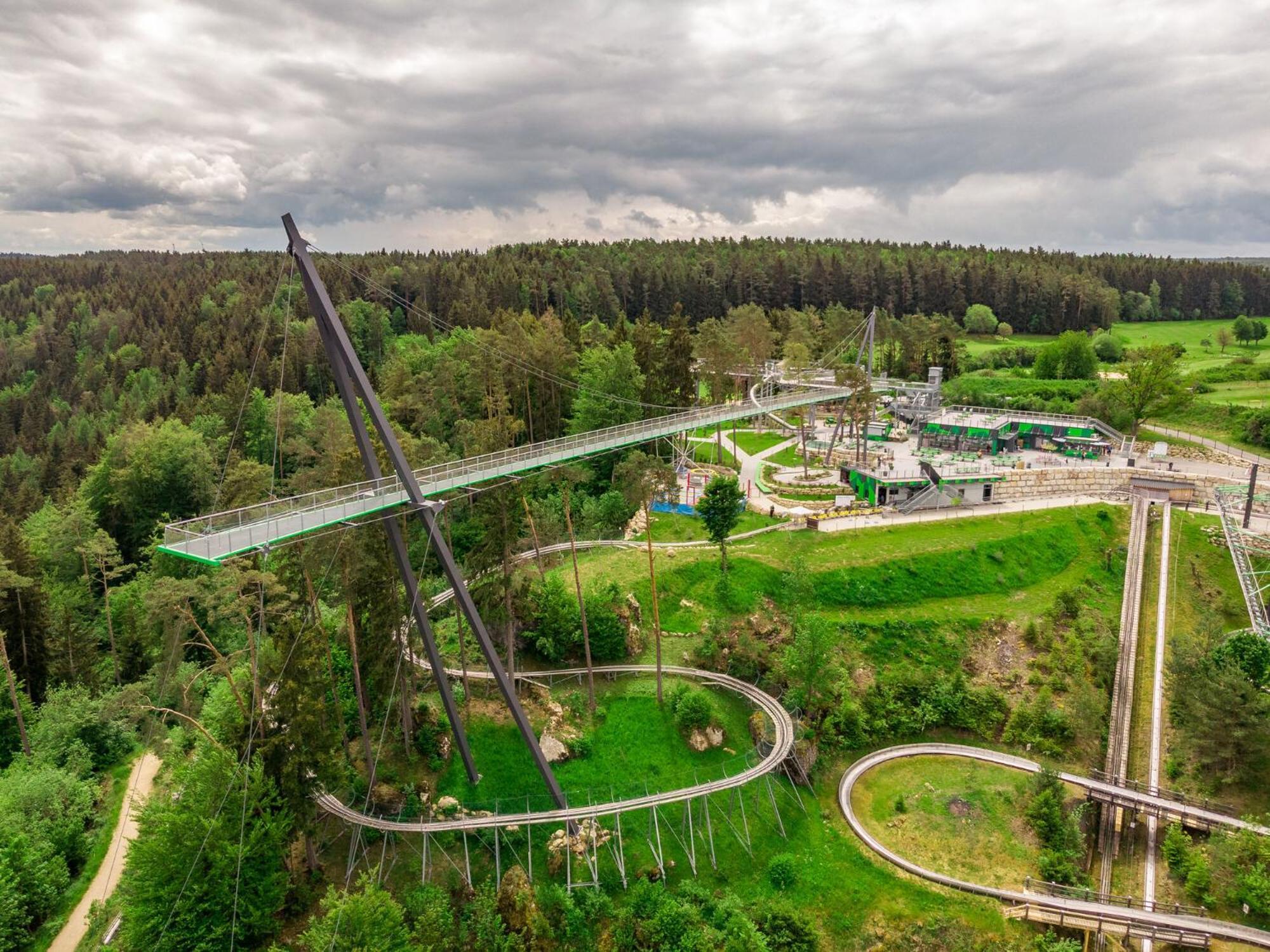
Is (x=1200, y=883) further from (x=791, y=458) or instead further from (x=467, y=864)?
(x=791, y=458)

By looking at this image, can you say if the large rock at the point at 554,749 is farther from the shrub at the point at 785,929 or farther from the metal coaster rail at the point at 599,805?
the shrub at the point at 785,929

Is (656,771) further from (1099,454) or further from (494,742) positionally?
(1099,454)

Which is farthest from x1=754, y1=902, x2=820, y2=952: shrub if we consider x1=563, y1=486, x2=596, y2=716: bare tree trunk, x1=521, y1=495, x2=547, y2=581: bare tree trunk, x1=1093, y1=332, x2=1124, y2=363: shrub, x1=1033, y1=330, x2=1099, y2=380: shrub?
x1=1093, y1=332, x2=1124, y2=363: shrub

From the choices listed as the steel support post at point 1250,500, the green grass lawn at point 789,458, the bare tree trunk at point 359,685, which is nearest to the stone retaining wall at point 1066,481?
the steel support post at point 1250,500

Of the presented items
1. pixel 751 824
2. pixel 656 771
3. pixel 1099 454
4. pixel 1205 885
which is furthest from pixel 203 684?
pixel 1099 454

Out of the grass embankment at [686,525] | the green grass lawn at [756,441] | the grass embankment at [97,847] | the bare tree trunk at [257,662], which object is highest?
the bare tree trunk at [257,662]

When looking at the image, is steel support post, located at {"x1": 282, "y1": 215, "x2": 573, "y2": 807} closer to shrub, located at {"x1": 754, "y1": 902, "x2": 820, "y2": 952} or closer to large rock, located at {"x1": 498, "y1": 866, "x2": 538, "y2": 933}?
large rock, located at {"x1": 498, "y1": 866, "x2": 538, "y2": 933}

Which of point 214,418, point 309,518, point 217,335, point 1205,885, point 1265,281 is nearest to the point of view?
point 309,518

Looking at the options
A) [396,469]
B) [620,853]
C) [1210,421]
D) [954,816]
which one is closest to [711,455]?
[954,816]
